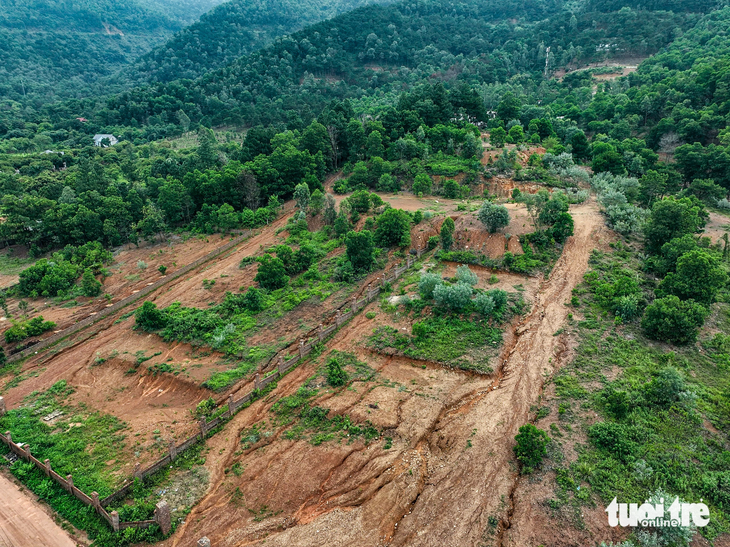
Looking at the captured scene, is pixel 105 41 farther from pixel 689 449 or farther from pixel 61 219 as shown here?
pixel 689 449

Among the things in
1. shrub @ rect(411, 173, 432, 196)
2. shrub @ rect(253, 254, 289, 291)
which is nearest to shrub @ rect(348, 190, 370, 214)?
shrub @ rect(411, 173, 432, 196)

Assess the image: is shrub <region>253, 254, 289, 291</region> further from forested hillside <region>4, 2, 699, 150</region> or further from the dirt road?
forested hillside <region>4, 2, 699, 150</region>

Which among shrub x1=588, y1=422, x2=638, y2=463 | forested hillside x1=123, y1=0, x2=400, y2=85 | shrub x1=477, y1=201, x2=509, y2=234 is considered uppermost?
forested hillside x1=123, y1=0, x2=400, y2=85

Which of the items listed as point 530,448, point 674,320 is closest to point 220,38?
point 674,320

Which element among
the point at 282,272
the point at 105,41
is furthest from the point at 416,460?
the point at 105,41

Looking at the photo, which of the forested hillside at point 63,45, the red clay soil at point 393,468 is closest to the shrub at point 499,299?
the red clay soil at point 393,468

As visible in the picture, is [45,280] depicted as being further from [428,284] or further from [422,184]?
[422,184]
